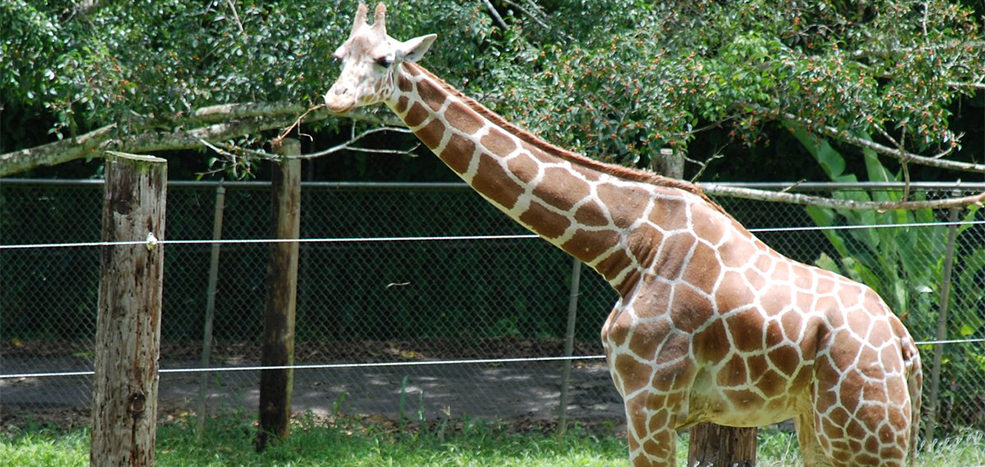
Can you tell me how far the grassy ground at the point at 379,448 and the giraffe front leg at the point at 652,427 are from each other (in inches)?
110

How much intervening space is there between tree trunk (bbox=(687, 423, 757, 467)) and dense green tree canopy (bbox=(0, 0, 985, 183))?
1.76m

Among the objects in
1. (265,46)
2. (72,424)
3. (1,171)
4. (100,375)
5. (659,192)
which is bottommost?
(72,424)

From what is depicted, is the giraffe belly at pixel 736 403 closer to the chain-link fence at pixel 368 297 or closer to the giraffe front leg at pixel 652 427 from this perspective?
the giraffe front leg at pixel 652 427

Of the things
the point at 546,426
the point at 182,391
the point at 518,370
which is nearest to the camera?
the point at 546,426

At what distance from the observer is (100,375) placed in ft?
15.4

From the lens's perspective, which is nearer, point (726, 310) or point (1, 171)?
point (726, 310)

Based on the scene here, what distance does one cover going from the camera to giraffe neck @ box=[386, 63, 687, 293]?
418 cm

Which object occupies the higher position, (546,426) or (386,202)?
(386,202)

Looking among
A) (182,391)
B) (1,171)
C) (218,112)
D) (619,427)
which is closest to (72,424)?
(182,391)

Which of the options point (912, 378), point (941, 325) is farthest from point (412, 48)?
point (941, 325)

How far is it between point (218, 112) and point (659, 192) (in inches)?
150

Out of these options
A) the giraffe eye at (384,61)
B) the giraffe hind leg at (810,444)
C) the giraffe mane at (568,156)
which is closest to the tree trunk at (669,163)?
Result: the giraffe mane at (568,156)

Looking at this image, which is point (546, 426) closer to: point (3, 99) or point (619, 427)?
point (619, 427)

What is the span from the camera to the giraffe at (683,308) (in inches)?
162
